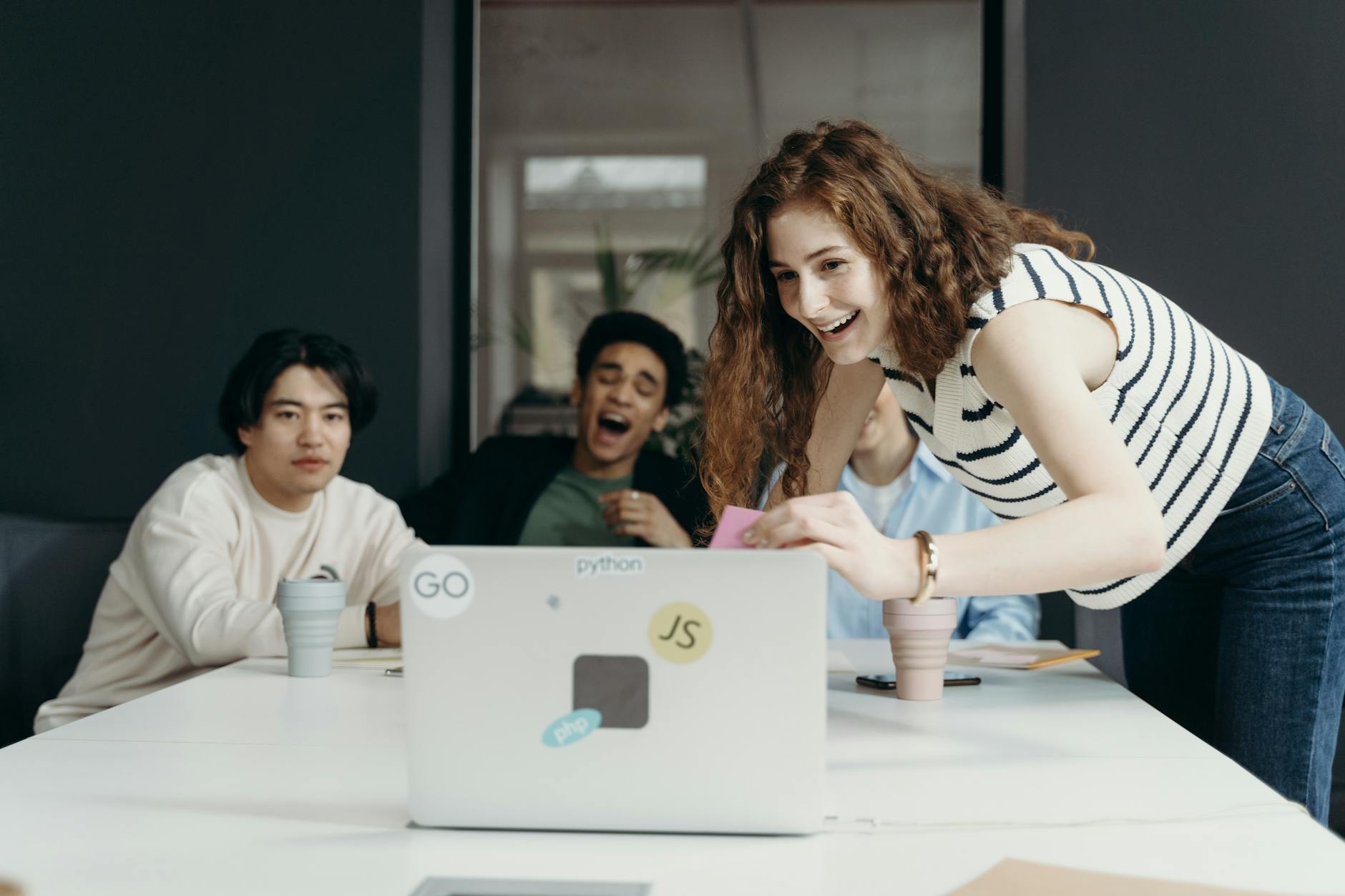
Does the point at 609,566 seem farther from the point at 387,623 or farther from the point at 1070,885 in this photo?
the point at 387,623

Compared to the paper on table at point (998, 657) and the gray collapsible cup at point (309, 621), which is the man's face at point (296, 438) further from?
the paper on table at point (998, 657)

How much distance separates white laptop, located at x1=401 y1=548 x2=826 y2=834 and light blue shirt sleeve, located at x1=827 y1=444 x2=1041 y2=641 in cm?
160

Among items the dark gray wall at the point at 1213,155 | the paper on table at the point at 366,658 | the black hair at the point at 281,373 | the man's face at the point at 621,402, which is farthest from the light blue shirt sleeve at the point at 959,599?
the black hair at the point at 281,373

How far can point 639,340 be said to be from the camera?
309 centimetres

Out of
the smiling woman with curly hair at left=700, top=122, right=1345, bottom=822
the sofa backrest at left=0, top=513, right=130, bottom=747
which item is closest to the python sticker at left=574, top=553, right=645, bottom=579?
the smiling woman with curly hair at left=700, top=122, right=1345, bottom=822

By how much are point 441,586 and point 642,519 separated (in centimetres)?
203

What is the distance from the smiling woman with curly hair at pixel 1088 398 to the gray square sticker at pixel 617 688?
536 mm

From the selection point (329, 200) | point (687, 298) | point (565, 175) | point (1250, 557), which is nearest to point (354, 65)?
point (329, 200)

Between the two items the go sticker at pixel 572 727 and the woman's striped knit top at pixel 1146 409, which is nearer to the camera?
the go sticker at pixel 572 727

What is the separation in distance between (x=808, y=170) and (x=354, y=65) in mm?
2134

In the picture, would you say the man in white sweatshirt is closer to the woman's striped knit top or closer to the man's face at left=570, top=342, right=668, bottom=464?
the man's face at left=570, top=342, right=668, bottom=464

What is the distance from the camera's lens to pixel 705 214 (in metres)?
3.84

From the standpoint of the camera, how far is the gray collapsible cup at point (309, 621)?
1.50 meters

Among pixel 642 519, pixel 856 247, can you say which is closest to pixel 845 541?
pixel 856 247
